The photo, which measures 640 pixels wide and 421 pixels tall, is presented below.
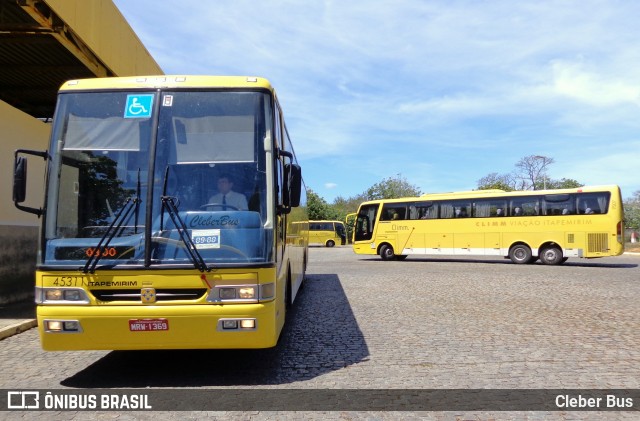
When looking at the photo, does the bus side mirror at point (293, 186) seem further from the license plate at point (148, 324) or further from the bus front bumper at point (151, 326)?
the license plate at point (148, 324)

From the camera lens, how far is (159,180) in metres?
5.05

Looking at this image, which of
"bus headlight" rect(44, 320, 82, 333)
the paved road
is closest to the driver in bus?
"bus headlight" rect(44, 320, 82, 333)

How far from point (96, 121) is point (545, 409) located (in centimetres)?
509

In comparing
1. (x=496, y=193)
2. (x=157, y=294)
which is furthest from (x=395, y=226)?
(x=157, y=294)

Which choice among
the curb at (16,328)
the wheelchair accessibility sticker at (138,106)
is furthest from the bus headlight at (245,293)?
the curb at (16,328)

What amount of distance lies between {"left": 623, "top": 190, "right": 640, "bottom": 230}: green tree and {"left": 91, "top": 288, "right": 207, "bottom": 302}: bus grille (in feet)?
177

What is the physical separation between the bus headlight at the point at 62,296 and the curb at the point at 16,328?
3.08m

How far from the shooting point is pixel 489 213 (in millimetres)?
22281

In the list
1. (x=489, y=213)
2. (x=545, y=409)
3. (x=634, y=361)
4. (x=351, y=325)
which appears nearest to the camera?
(x=545, y=409)

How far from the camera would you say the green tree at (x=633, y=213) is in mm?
54719

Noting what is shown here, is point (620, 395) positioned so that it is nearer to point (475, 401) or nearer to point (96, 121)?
point (475, 401)

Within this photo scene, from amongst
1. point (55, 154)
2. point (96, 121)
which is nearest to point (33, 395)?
point (55, 154)

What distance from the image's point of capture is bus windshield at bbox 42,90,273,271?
4887 mm

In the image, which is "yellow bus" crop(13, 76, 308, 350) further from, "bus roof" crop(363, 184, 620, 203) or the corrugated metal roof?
"bus roof" crop(363, 184, 620, 203)
